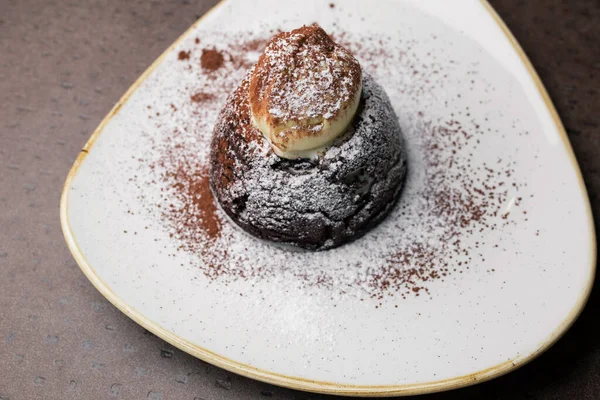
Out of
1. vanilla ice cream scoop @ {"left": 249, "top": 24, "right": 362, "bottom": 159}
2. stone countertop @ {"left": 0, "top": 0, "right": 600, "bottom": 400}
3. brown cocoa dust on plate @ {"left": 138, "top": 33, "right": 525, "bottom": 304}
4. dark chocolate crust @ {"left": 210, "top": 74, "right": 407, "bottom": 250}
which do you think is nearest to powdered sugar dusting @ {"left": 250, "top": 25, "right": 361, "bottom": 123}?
vanilla ice cream scoop @ {"left": 249, "top": 24, "right": 362, "bottom": 159}

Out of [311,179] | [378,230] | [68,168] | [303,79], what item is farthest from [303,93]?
[68,168]

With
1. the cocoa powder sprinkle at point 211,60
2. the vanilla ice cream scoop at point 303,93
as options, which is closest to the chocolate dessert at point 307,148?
the vanilla ice cream scoop at point 303,93

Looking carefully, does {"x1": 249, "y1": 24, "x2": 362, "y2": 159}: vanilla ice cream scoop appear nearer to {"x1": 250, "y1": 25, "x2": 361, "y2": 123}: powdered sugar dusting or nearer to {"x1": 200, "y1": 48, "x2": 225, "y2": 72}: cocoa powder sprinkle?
{"x1": 250, "y1": 25, "x2": 361, "y2": 123}: powdered sugar dusting

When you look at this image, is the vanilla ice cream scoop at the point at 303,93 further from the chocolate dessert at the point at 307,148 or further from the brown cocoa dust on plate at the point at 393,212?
the brown cocoa dust on plate at the point at 393,212

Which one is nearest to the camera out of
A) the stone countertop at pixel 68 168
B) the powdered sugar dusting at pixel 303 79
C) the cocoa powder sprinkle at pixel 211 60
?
the powdered sugar dusting at pixel 303 79

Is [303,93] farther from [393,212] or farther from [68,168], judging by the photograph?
[68,168]

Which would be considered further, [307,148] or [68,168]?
[68,168]
